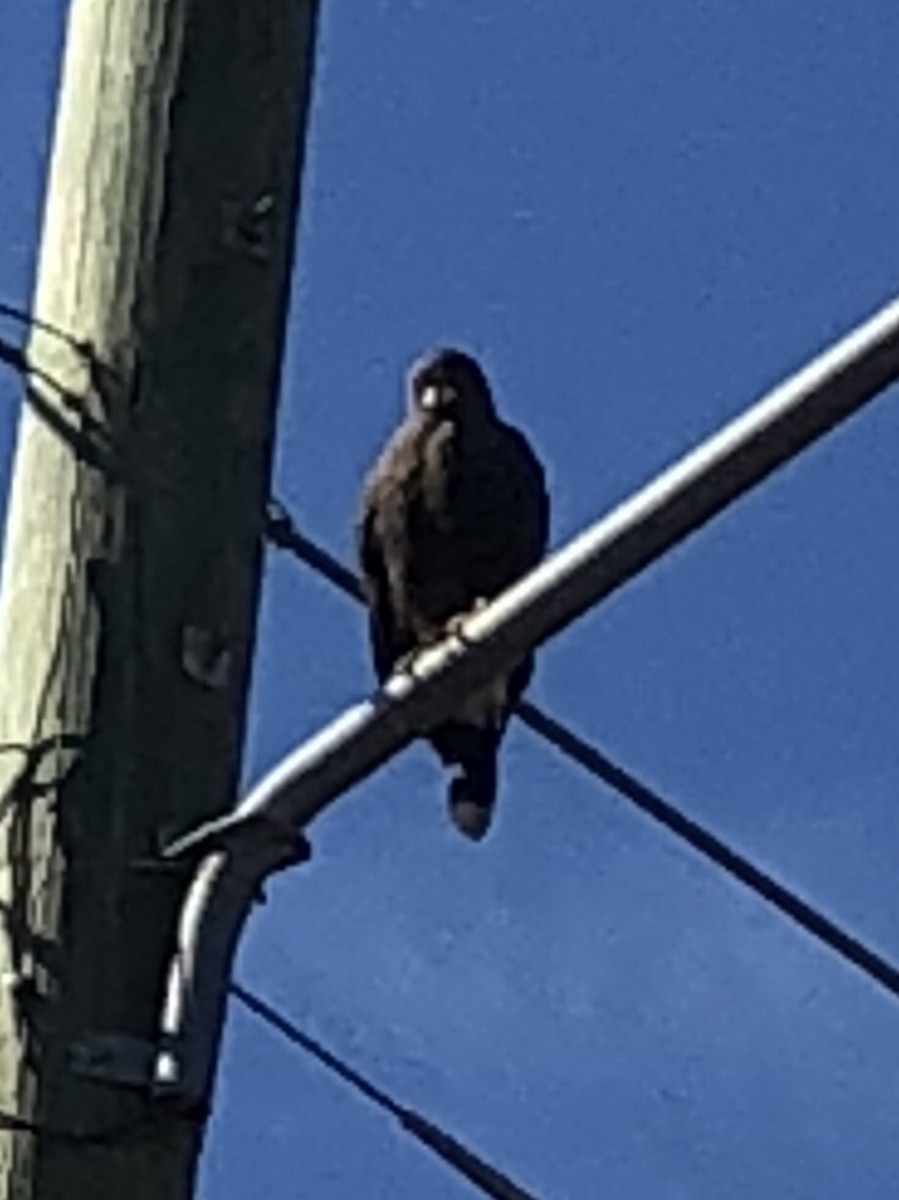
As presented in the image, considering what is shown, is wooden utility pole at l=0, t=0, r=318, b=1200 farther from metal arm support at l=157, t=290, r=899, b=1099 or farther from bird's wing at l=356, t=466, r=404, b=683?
bird's wing at l=356, t=466, r=404, b=683

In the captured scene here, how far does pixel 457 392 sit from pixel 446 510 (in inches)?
10.2

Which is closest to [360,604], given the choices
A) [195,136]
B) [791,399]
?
[195,136]

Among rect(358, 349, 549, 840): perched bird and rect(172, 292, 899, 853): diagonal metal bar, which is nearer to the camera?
rect(172, 292, 899, 853): diagonal metal bar

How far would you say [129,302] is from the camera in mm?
3959

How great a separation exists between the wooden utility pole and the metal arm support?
2.0 inches

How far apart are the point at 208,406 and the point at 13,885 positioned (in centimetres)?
46

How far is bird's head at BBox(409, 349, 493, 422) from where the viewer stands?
7.23 meters

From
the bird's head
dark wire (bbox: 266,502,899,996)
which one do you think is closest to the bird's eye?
the bird's head

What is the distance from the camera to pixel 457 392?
7.24m

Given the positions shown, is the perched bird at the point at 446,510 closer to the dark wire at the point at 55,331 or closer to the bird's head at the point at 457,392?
the bird's head at the point at 457,392

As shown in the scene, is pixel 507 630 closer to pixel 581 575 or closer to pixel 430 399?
pixel 581 575

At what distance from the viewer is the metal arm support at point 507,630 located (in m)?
3.37

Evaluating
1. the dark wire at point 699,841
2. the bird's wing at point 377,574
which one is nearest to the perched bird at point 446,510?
the bird's wing at point 377,574

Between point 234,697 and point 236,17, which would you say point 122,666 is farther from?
point 236,17
